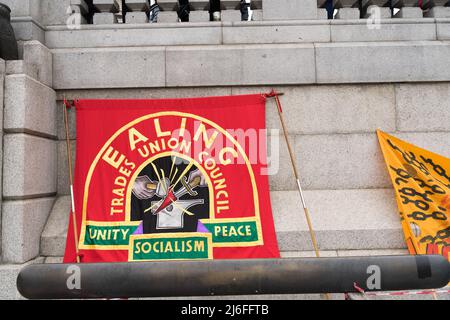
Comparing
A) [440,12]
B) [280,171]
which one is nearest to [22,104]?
[280,171]

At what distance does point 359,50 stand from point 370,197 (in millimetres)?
2729

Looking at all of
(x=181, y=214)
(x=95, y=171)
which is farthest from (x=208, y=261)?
(x=95, y=171)

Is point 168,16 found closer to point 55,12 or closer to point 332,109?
point 55,12

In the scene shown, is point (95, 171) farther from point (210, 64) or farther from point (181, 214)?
point (210, 64)

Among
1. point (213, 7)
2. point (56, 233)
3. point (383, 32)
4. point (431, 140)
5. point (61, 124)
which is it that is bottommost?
point (56, 233)

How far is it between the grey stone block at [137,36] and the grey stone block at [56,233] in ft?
10.2

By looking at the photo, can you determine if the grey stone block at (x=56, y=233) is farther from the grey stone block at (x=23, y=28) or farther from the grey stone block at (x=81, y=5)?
the grey stone block at (x=81, y=5)

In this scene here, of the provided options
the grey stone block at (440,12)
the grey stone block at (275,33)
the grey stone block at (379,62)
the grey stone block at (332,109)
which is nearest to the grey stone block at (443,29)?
the grey stone block at (440,12)

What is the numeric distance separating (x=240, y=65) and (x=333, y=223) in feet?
10.7

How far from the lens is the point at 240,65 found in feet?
19.7

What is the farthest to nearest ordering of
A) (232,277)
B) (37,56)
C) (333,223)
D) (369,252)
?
1. (37,56)
2. (333,223)
3. (369,252)
4. (232,277)

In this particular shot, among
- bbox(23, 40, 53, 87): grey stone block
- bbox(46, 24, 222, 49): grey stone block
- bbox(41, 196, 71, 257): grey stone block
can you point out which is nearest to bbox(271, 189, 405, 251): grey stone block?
bbox(46, 24, 222, 49): grey stone block

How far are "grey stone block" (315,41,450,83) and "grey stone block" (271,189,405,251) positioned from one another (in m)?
2.16

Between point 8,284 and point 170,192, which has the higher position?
point 170,192
